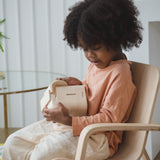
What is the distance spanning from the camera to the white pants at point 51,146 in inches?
43.1

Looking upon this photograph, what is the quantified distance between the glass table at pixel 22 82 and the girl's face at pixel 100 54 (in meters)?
0.52

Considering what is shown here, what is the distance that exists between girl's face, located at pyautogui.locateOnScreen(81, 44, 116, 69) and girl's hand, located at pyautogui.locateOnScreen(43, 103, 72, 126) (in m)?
0.21

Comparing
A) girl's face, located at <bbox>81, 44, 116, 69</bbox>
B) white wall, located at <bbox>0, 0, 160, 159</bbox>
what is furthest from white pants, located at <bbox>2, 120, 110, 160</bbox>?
white wall, located at <bbox>0, 0, 160, 159</bbox>

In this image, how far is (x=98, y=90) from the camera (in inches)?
47.3

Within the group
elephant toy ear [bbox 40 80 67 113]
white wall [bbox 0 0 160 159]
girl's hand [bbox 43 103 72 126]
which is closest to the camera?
girl's hand [bbox 43 103 72 126]

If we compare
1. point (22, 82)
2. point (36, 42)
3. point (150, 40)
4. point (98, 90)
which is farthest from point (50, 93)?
point (36, 42)

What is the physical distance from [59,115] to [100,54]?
0.26m

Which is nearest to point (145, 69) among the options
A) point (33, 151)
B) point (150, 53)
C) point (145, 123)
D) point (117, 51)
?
point (117, 51)

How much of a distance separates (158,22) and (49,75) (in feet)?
2.35

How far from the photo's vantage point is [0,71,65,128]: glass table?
1.61 meters

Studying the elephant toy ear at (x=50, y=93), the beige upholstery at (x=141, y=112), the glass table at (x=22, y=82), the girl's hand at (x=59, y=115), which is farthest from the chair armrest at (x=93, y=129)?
the glass table at (x=22, y=82)

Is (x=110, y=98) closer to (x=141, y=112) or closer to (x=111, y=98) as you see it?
(x=111, y=98)

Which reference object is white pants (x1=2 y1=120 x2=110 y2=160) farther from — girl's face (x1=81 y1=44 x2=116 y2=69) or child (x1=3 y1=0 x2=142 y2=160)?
girl's face (x1=81 y1=44 x2=116 y2=69)

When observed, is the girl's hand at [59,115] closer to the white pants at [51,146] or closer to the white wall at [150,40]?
the white pants at [51,146]
